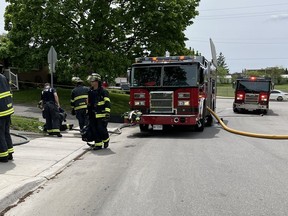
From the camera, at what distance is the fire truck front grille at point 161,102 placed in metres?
12.5

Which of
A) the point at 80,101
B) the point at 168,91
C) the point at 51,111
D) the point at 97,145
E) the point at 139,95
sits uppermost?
the point at 168,91

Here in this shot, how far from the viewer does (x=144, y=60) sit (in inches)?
526

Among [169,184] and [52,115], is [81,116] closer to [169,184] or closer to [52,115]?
[52,115]

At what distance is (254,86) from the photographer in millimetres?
25719

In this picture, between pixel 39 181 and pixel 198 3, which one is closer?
pixel 39 181

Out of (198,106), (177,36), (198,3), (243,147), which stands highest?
(198,3)

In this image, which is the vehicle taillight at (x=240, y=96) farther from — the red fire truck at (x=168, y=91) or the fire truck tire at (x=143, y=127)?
the fire truck tire at (x=143, y=127)

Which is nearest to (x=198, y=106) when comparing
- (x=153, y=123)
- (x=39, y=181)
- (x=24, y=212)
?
(x=153, y=123)

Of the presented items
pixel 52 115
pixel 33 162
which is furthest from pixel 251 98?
pixel 33 162

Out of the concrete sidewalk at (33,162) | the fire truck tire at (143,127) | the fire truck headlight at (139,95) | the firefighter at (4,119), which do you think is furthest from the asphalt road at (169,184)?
the fire truck tire at (143,127)

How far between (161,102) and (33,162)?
5934 millimetres

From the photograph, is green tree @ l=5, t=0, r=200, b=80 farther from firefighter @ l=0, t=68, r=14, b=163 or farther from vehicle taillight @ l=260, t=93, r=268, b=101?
firefighter @ l=0, t=68, r=14, b=163

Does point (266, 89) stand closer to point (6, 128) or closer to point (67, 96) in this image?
point (67, 96)

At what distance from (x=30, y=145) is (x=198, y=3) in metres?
19.3
